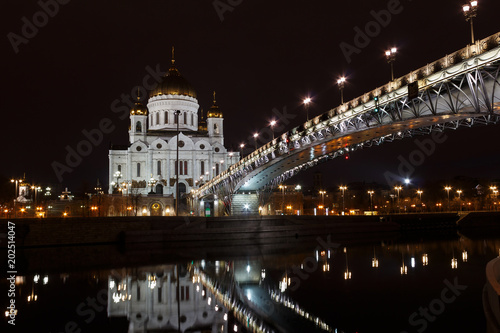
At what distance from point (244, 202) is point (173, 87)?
1476 inches

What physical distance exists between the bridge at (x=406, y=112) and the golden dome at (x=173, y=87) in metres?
48.1

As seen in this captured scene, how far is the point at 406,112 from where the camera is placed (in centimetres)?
2889

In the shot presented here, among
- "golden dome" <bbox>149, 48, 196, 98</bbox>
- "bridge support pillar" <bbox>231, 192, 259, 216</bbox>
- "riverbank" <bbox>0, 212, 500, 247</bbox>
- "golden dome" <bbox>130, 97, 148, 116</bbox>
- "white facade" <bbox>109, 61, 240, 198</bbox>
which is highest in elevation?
"golden dome" <bbox>149, 48, 196, 98</bbox>

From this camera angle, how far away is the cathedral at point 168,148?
A: 9325 centimetres

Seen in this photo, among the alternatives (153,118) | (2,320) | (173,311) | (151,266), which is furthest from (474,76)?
(153,118)

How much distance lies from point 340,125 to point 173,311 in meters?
23.7

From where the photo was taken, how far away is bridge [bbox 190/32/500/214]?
21031mm

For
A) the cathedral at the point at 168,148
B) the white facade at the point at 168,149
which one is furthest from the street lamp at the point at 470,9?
the white facade at the point at 168,149

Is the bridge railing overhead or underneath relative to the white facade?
underneath

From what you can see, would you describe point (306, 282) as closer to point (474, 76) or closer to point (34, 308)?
point (34, 308)

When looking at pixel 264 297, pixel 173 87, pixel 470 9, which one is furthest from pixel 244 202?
pixel 264 297

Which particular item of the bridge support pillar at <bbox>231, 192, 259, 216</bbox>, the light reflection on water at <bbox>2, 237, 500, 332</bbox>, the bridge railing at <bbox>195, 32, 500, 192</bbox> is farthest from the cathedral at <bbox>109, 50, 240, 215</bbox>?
the light reflection on water at <bbox>2, 237, 500, 332</bbox>

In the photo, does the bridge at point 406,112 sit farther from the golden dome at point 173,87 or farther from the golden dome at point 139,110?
the golden dome at point 139,110

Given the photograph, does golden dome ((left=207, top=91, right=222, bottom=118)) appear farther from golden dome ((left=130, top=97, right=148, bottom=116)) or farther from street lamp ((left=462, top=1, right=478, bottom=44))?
street lamp ((left=462, top=1, right=478, bottom=44))
